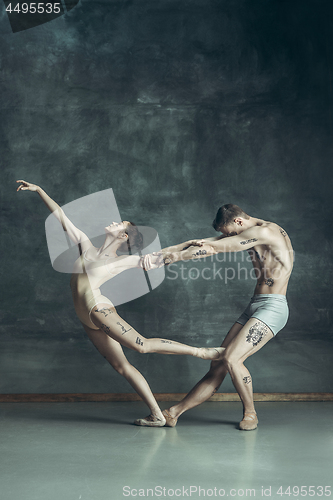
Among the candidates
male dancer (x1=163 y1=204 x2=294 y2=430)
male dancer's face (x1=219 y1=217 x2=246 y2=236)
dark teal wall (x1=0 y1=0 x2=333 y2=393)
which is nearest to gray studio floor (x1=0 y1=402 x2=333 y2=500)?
male dancer (x1=163 y1=204 x2=294 y2=430)

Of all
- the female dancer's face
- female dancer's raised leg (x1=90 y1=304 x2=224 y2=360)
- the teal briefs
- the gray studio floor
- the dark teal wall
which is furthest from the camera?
the dark teal wall

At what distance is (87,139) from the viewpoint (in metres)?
4.95

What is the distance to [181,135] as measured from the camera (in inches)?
196

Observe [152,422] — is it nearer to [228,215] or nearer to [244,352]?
[244,352]

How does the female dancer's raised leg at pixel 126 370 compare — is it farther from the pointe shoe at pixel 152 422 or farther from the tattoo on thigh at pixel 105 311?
the tattoo on thigh at pixel 105 311

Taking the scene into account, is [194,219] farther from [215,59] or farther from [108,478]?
[108,478]

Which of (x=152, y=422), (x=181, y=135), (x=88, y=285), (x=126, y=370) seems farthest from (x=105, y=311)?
(x=181, y=135)

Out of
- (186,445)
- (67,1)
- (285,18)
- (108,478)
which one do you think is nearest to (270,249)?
(186,445)

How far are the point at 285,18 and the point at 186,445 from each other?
452 centimetres

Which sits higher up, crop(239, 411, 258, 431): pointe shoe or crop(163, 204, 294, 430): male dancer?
crop(163, 204, 294, 430): male dancer

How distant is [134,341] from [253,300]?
1068 mm

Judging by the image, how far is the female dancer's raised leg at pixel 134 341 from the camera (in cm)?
351

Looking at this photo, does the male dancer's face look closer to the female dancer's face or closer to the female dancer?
the female dancer

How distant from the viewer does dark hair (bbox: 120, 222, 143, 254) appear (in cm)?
387
